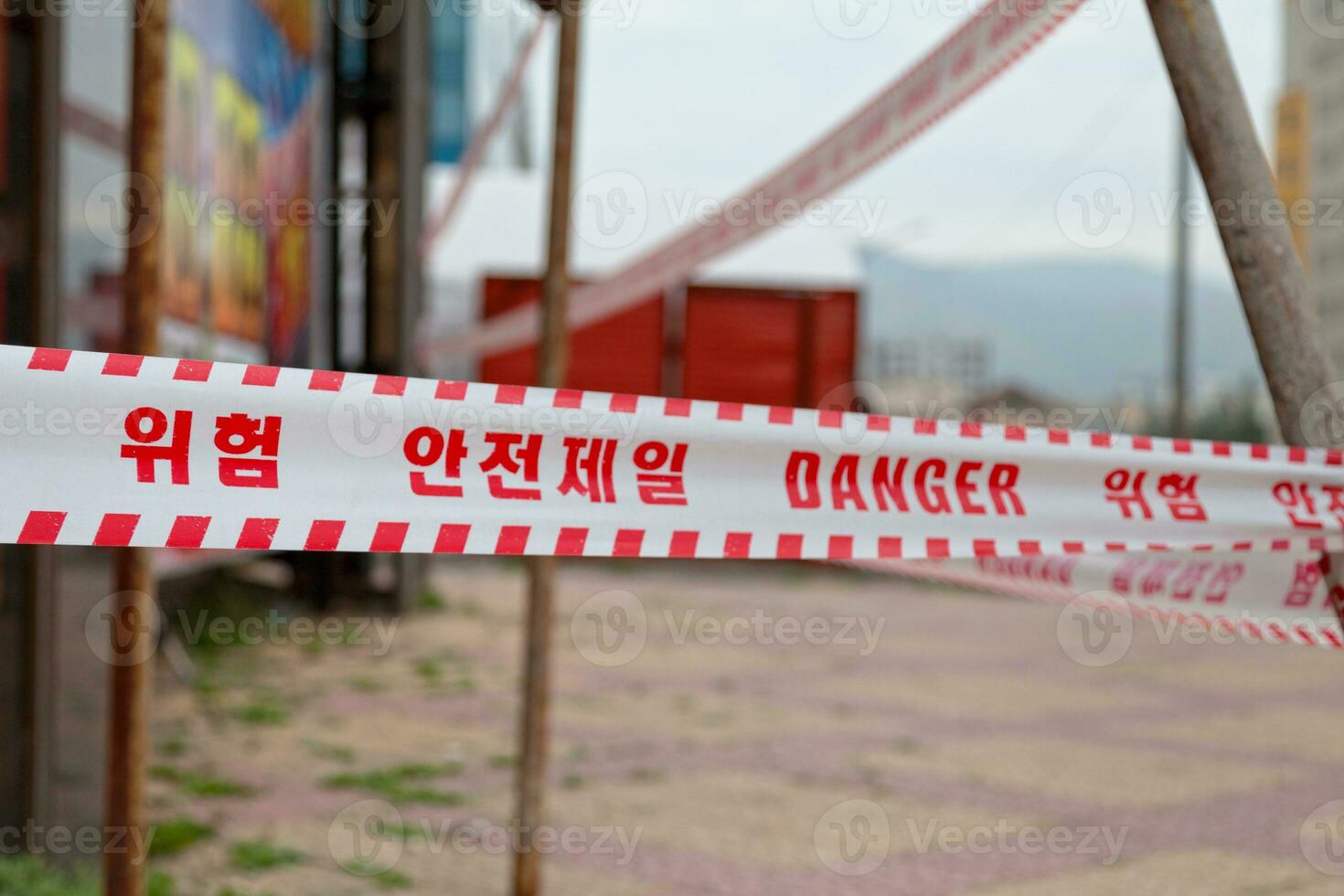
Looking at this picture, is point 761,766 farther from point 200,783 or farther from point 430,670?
point 430,670

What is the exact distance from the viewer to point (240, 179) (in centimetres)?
1059

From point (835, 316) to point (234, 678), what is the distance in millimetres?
13324

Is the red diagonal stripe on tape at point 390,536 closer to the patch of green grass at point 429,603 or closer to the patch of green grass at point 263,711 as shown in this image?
the patch of green grass at point 263,711

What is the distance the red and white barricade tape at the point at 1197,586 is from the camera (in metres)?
3.77

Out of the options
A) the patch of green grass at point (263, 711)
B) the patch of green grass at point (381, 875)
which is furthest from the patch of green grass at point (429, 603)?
the patch of green grass at point (381, 875)

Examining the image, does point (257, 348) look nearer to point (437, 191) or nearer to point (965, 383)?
point (437, 191)

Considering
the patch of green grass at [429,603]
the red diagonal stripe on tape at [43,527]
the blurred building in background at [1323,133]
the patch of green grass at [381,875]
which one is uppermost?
the blurred building in background at [1323,133]

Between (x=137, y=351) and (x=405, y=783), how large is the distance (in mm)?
3899

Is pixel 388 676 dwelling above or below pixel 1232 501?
below

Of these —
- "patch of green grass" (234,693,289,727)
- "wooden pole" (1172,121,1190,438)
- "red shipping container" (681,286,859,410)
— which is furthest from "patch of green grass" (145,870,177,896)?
"wooden pole" (1172,121,1190,438)

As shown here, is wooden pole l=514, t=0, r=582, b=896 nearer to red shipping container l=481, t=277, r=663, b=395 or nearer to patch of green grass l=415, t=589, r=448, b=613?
patch of green grass l=415, t=589, r=448, b=613

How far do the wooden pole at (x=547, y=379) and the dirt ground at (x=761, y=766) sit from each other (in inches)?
14.1

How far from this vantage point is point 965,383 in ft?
144

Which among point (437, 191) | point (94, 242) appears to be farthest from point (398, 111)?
point (437, 191)
